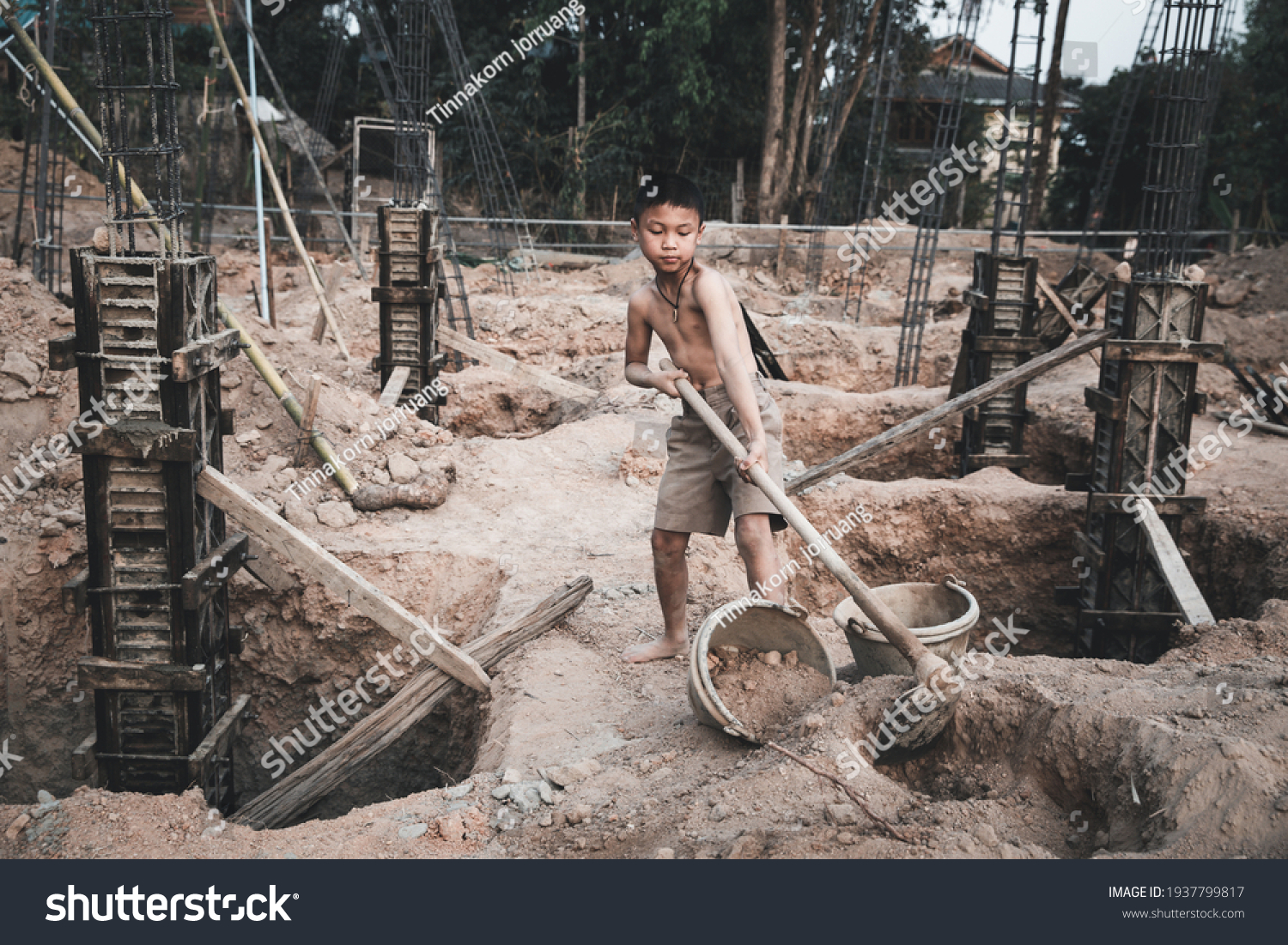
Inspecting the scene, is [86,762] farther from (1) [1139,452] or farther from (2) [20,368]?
(1) [1139,452]

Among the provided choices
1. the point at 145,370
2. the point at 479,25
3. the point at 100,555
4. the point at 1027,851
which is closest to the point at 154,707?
the point at 100,555

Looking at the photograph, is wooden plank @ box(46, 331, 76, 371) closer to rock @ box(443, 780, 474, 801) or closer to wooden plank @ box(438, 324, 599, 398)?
rock @ box(443, 780, 474, 801)

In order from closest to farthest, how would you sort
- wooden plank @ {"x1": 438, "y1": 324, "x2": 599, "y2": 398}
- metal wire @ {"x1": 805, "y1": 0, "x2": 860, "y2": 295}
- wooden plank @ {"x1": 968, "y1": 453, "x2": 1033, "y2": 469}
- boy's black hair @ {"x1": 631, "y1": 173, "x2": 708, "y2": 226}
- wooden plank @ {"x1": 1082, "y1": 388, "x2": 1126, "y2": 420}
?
1. boy's black hair @ {"x1": 631, "y1": 173, "x2": 708, "y2": 226}
2. wooden plank @ {"x1": 1082, "y1": 388, "x2": 1126, "y2": 420}
3. wooden plank @ {"x1": 968, "y1": 453, "x2": 1033, "y2": 469}
4. wooden plank @ {"x1": 438, "y1": 324, "x2": 599, "y2": 398}
5. metal wire @ {"x1": 805, "y1": 0, "x2": 860, "y2": 295}

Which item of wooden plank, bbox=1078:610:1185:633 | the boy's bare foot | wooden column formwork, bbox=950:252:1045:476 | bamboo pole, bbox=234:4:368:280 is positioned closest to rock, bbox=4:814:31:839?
the boy's bare foot

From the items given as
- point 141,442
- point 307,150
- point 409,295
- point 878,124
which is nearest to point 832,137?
point 878,124

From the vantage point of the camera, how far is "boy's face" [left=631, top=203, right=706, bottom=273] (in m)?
3.52

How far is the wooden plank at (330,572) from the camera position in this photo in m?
4.02

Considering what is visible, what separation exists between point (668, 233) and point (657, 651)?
1.82 m

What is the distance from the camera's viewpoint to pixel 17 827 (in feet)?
10.8

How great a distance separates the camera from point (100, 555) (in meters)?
3.90

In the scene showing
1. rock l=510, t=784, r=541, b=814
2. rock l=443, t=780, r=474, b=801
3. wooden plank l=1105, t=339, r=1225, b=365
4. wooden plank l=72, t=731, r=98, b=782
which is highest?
wooden plank l=1105, t=339, r=1225, b=365

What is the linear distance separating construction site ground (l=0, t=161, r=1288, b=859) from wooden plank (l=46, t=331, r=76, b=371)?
1.58m

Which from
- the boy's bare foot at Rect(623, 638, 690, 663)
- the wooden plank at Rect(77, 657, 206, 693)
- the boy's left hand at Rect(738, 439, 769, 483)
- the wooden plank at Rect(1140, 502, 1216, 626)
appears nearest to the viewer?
the boy's left hand at Rect(738, 439, 769, 483)

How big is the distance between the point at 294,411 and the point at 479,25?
17.5 m
